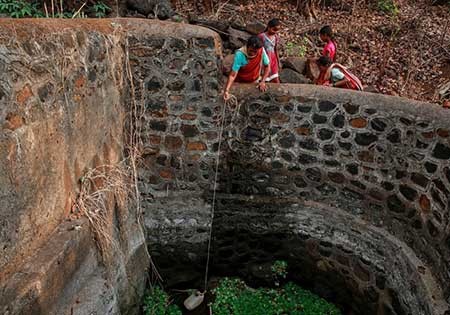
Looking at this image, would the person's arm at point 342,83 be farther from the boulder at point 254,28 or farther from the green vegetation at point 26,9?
the green vegetation at point 26,9

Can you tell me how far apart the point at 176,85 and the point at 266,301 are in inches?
105

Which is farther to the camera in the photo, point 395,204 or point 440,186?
point 395,204

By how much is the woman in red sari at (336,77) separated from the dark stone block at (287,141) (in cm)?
106

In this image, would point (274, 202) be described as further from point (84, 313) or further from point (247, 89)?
point (84, 313)

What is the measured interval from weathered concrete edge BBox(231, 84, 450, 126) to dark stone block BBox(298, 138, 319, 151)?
46cm

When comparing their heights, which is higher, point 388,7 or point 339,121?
point 388,7

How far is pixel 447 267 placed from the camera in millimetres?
3602

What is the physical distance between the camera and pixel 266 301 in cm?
497

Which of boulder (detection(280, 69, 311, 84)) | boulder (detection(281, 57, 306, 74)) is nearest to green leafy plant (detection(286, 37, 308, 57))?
boulder (detection(281, 57, 306, 74))

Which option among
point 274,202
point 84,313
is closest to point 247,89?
point 274,202

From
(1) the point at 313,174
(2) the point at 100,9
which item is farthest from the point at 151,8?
(1) the point at 313,174

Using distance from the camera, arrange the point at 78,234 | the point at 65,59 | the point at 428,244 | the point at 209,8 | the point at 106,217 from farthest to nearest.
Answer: the point at 209,8
the point at 428,244
the point at 106,217
the point at 78,234
the point at 65,59

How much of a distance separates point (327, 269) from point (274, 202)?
40.0 inches

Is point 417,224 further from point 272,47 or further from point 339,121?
point 272,47
